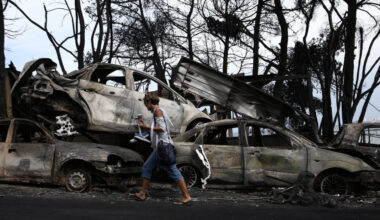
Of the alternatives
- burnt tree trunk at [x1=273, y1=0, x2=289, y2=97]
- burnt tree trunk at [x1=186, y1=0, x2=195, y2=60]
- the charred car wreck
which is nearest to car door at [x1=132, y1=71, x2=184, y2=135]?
the charred car wreck

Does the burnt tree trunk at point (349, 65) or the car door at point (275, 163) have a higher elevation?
the burnt tree trunk at point (349, 65)

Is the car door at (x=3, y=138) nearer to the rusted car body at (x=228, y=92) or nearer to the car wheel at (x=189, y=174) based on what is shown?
the car wheel at (x=189, y=174)

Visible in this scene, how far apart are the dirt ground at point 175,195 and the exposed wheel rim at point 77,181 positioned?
0.51ft

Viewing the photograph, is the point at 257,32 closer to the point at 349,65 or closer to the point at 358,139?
the point at 349,65

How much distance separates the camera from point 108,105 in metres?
9.11

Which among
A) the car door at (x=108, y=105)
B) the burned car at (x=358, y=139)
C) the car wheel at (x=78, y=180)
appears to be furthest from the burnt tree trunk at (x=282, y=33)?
the car wheel at (x=78, y=180)

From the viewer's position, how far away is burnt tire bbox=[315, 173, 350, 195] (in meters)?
7.68

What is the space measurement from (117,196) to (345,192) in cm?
406

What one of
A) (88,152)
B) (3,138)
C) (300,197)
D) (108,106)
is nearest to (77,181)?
(88,152)

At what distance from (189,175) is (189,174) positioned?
0.02m

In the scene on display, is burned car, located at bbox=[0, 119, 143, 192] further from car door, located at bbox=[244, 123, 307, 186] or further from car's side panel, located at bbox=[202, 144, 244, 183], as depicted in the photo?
car door, located at bbox=[244, 123, 307, 186]

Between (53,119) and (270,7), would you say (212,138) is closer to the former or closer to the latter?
(53,119)

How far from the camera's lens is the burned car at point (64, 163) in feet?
24.2

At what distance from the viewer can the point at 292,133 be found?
8242 millimetres
